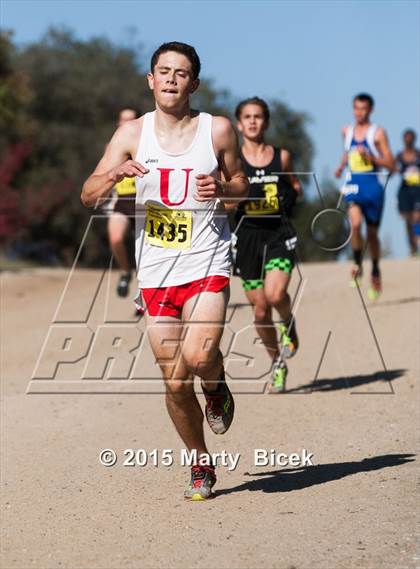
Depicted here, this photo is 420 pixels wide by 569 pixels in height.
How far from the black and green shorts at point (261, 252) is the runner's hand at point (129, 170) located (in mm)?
4118

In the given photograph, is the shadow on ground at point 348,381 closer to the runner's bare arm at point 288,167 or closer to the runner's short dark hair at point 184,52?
the runner's bare arm at point 288,167

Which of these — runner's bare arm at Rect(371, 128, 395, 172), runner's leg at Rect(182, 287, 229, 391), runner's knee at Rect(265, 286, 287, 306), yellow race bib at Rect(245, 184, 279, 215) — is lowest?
runner's knee at Rect(265, 286, 287, 306)

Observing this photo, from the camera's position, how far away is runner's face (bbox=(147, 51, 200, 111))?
6777 mm

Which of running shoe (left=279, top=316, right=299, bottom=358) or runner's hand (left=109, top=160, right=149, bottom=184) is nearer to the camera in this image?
runner's hand (left=109, top=160, right=149, bottom=184)

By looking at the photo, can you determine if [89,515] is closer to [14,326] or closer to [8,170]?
[14,326]

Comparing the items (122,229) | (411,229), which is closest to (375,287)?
(122,229)

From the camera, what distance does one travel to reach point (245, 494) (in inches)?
280

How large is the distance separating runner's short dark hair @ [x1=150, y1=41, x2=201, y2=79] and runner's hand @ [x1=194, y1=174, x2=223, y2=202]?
655mm

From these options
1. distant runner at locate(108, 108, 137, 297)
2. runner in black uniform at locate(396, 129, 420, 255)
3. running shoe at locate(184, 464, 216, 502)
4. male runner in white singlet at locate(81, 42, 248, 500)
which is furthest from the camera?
runner in black uniform at locate(396, 129, 420, 255)

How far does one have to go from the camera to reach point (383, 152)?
14.5 meters

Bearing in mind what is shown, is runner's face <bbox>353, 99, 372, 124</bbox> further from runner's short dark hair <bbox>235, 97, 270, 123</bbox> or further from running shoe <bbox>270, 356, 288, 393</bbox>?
running shoe <bbox>270, 356, 288, 393</bbox>

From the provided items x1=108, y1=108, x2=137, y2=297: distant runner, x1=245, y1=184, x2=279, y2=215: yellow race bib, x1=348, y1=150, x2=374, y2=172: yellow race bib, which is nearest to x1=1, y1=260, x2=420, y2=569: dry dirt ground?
x1=108, y1=108, x2=137, y2=297: distant runner

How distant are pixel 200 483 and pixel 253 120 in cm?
435

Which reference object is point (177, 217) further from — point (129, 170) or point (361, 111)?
point (361, 111)
